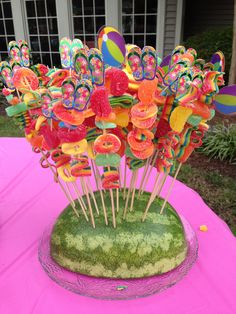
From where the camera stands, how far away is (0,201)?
68.7 inches

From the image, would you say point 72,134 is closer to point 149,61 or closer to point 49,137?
point 49,137

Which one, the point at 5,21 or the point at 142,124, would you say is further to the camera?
the point at 5,21

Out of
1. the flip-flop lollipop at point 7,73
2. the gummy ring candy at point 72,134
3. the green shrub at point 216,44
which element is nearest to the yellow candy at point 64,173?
the gummy ring candy at point 72,134

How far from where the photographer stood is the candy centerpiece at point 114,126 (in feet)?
3.05

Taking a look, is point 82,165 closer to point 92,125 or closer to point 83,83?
point 92,125

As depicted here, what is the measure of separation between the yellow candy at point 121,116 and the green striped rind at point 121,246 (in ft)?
1.32

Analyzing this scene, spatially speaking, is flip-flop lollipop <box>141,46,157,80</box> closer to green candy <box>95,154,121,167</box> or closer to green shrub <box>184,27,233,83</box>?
green candy <box>95,154,121,167</box>

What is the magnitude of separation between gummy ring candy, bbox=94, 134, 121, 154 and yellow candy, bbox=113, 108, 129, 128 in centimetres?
10

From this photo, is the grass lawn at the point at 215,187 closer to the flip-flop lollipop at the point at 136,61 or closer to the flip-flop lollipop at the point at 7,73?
the flip-flop lollipop at the point at 136,61

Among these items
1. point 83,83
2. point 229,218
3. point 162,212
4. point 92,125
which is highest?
point 83,83

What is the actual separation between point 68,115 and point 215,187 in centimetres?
183

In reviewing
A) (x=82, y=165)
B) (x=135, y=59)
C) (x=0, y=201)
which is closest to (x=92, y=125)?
(x=82, y=165)

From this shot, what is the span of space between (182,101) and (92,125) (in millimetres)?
301

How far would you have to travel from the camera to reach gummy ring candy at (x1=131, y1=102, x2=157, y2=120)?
37.3 inches
